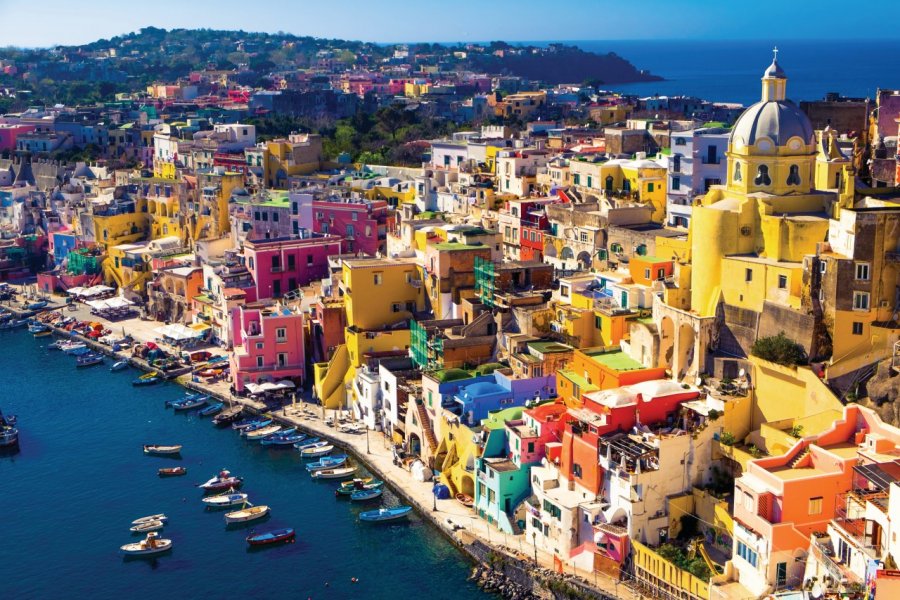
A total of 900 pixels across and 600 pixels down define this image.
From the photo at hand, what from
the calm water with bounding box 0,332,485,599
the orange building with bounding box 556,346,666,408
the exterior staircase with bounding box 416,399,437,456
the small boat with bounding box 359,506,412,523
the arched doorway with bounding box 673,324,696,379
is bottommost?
the calm water with bounding box 0,332,485,599

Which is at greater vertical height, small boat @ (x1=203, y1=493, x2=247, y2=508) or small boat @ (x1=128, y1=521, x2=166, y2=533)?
small boat @ (x1=203, y1=493, x2=247, y2=508)

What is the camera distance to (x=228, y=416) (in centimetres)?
4103

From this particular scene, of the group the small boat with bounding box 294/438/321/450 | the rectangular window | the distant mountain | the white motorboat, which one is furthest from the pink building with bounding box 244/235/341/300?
the distant mountain

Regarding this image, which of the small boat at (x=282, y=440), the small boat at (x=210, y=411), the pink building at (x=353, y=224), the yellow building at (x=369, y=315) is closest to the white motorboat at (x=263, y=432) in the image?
the small boat at (x=282, y=440)

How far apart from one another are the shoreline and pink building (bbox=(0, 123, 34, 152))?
44012 millimetres

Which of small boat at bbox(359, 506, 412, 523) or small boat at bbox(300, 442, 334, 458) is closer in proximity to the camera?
small boat at bbox(359, 506, 412, 523)

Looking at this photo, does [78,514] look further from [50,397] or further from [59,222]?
[59,222]

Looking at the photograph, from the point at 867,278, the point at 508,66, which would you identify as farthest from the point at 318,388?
the point at 508,66

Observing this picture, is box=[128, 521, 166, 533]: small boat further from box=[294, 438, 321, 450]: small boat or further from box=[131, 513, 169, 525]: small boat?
box=[294, 438, 321, 450]: small boat

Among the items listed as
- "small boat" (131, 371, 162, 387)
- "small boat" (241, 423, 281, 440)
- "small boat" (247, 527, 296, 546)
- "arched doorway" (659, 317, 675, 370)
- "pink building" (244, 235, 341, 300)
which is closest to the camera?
"small boat" (247, 527, 296, 546)

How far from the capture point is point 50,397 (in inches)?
1774

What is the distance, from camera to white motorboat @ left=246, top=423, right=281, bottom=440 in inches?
1543

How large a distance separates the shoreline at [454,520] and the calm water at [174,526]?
562mm

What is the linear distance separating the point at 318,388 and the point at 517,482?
1224 cm
